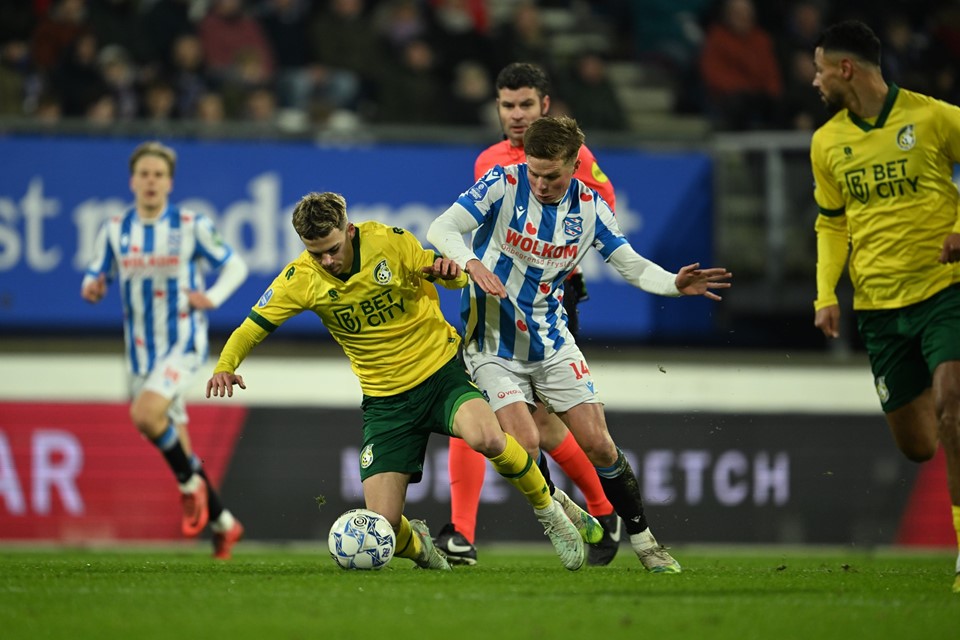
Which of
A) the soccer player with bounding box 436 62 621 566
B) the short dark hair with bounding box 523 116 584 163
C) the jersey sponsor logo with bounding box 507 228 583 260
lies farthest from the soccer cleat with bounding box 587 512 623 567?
the short dark hair with bounding box 523 116 584 163

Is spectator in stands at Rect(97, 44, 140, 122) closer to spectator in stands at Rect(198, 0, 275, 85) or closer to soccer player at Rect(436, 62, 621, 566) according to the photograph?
spectator in stands at Rect(198, 0, 275, 85)

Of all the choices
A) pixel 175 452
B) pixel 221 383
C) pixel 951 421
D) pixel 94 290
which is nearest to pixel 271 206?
pixel 94 290

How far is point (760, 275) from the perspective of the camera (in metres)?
12.7

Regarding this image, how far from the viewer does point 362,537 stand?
707 centimetres

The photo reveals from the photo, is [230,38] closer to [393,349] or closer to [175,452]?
[175,452]

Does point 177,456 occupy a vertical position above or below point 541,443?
below

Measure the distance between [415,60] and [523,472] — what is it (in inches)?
286

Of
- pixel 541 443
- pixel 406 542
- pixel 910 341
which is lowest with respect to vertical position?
pixel 406 542

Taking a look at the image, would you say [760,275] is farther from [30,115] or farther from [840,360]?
[30,115]

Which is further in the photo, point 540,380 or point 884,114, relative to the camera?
point 540,380

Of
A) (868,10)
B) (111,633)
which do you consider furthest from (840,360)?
(111,633)

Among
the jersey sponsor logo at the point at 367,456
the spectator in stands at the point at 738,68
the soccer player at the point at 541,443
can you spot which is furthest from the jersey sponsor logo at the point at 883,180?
the spectator in stands at the point at 738,68

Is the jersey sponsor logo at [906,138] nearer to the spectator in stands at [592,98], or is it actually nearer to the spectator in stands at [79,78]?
the spectator in stands at [592,98]

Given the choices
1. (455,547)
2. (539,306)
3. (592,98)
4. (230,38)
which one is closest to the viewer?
(539,306)
